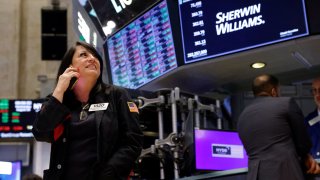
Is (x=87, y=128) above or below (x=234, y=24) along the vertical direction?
below

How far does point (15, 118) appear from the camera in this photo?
9891mm

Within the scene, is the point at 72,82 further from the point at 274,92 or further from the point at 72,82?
the point at 274,92

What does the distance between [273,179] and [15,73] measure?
1109 cm

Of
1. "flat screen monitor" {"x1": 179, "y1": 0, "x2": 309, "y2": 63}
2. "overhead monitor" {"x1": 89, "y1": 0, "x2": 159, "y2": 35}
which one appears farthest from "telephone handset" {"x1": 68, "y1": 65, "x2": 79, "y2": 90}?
"overhead monitor" {"x1": 89, "y1": 0, "x2": 159, "y2": 35}

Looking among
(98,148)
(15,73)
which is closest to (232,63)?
(98,148)

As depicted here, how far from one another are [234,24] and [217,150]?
4.86ft

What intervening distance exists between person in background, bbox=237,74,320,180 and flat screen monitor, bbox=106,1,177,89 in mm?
2758

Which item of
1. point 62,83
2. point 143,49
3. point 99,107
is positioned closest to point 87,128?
point 99,107

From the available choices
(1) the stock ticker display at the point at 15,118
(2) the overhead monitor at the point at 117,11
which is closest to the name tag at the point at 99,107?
(2) the overhead monitor at the point at 117,11

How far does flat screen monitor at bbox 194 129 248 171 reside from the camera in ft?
16.1

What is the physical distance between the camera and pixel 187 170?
16.6 ft

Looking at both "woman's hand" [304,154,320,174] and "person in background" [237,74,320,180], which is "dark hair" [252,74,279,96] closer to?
"person in background" [237,74,320,180]

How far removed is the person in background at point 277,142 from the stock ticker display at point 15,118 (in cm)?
677

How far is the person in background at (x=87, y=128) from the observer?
2475 mm
